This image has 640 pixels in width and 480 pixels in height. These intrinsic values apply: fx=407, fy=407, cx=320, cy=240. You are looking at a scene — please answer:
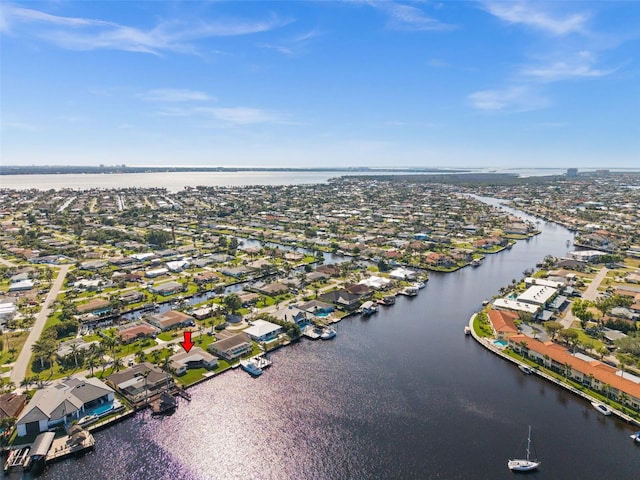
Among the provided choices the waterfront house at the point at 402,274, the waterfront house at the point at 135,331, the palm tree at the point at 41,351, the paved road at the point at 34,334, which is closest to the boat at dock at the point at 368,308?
the waterfront house at the point at 402,274

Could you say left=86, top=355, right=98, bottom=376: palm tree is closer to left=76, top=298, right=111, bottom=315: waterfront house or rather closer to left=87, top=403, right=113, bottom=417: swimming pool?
left=87, top=403, right=113, bottom=417: swimming pool

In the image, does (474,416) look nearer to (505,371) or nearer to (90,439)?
(505,371)

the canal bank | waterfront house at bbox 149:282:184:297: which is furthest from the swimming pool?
the canal bank

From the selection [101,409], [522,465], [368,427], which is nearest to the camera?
[522,465]

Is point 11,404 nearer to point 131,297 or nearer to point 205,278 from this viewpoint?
point 131,297

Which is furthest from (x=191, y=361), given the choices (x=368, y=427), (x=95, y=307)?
(x=95, y=307)

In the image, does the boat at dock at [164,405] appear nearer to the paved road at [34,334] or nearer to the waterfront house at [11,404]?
the waterfront house at [11,404]

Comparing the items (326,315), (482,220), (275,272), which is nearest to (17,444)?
(326,315)

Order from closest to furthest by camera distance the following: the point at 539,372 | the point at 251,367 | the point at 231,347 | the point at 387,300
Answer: the point at 539,372
the point at 251,367
the point at 231,347
the point at 387,300
